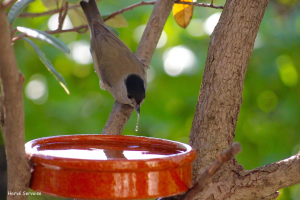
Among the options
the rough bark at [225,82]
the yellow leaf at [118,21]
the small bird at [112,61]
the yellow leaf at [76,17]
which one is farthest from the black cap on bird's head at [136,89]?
the rough bark at [225,82]

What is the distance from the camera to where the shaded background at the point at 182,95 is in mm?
4121

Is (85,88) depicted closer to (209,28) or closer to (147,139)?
(209,28)

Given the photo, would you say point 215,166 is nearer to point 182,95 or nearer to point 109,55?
point 109,55

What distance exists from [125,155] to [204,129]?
53 cm

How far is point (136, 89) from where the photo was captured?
309 cm

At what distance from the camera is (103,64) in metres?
3.60

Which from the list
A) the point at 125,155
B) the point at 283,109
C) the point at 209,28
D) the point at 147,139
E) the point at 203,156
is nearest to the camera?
the point at 125,155

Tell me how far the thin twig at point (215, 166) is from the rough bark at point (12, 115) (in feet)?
2.13

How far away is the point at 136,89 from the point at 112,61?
2.04ft

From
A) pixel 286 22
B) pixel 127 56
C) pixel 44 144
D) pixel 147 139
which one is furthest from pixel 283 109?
pixel 44 144

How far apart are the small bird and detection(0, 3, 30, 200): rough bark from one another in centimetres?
169

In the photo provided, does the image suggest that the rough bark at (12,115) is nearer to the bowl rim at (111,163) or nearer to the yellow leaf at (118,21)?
the bowl rim at (111,163)

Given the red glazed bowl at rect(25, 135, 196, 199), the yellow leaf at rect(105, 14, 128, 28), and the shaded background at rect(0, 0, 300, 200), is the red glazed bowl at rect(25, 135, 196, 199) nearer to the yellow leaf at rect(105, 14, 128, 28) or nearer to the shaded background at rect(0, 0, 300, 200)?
the yellow leaf at rect(105, 14, 128, 28)

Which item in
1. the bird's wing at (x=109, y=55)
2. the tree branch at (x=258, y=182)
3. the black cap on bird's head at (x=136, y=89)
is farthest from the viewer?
the bird's wing at (x=109, y=55)
